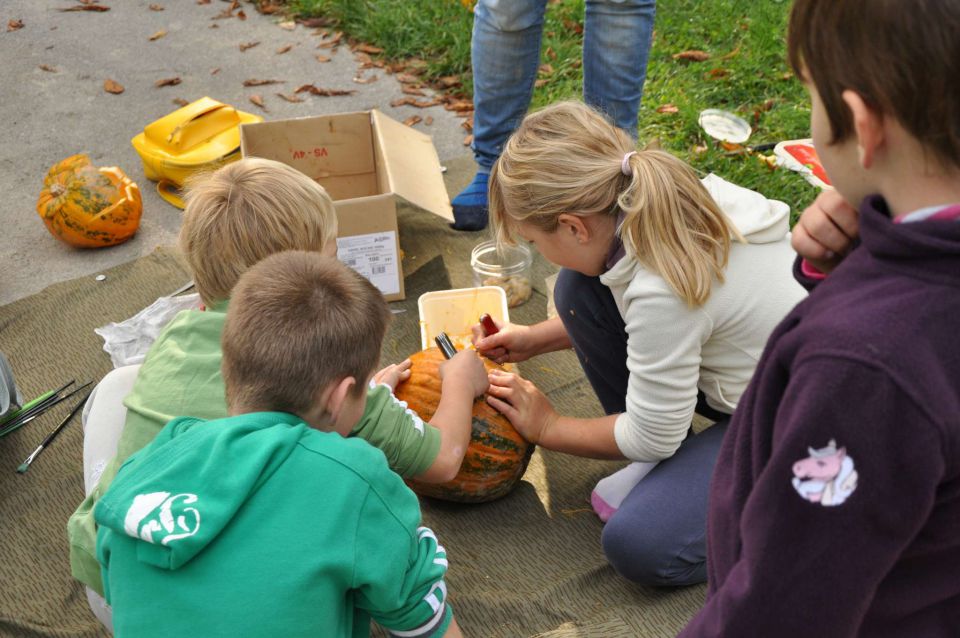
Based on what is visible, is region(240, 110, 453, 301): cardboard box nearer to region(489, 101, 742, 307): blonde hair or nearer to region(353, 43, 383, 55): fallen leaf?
region(489, 101, 742, 307): blonde hair

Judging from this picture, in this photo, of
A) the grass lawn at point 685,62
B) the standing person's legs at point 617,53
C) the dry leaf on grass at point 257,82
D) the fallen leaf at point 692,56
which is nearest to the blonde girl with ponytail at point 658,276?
the standing person's legs at point 617,53

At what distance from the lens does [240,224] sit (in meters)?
2.09

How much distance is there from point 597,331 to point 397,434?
27.8 inches

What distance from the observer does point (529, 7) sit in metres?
3.25

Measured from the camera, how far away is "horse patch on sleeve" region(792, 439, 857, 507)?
0.90m

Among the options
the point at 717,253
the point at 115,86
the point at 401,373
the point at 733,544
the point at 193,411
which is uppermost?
the point at 733,544

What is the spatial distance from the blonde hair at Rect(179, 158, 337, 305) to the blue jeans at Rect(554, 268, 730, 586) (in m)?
0.78

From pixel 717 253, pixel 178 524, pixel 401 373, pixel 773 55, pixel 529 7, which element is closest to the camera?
pixel 178 524

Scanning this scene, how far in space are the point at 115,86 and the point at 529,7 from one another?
2872 millimetres

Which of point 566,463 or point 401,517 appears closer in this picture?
point 401,517

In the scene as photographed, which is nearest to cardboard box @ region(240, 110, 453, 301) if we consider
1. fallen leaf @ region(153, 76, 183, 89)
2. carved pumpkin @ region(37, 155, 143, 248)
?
carved pumpkin @ region(37, 155, 143, 248)

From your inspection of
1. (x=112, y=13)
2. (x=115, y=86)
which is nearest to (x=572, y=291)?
(x=115, y=86)

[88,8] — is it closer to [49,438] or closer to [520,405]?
[49,438]

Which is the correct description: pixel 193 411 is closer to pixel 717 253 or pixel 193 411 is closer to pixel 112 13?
pixel 717 253
